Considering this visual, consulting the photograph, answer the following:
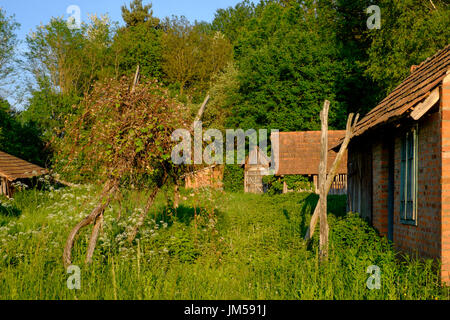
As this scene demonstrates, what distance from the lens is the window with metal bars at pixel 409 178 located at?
8.83m

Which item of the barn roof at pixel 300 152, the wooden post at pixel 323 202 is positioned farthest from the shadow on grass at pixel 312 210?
the barn roof at pixel 300 152

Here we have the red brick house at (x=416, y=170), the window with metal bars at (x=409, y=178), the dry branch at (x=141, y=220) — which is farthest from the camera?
the dry branch at (x=141, y=220)

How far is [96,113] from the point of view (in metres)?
9.09

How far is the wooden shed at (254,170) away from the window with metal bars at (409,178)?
27.6 metres

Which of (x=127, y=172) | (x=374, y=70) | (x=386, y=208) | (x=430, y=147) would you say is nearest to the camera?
(x=430, y=147)

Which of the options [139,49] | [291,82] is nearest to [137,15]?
[139,49]

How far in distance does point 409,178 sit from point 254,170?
29.2 m

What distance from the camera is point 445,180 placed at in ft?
24.7

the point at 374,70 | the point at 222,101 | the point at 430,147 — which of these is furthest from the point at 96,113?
the point at 222,101

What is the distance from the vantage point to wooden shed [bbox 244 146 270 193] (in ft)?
124

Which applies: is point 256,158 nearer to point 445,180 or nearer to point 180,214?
point 180,214
